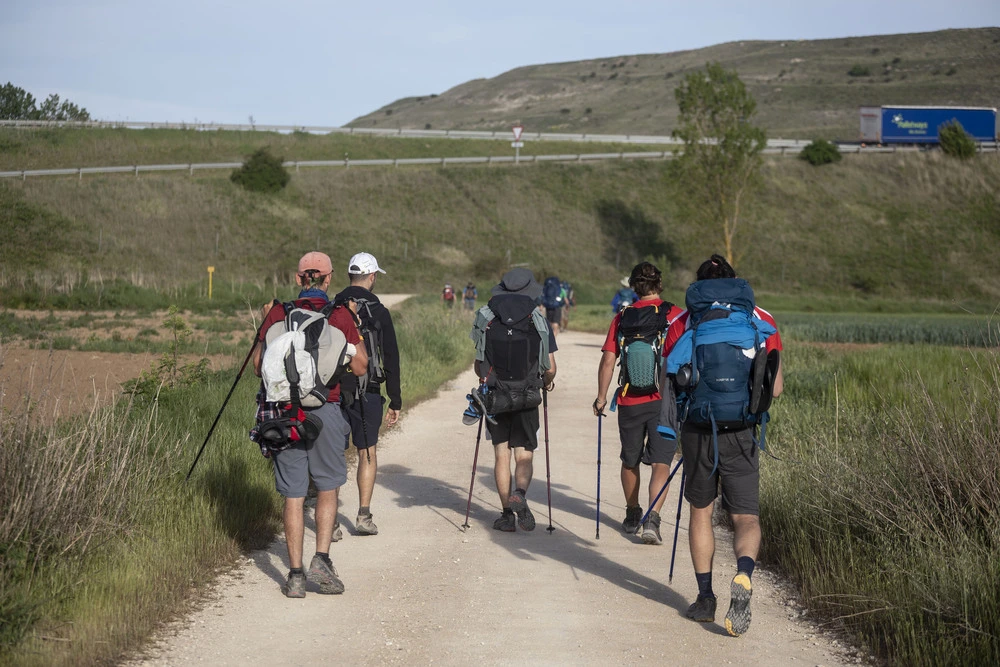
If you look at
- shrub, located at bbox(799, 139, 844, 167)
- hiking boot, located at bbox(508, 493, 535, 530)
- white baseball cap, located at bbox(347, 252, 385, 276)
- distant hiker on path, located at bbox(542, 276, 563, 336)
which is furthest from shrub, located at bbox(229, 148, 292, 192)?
hiking boot, located at bbox(508, 493, 535, 530)

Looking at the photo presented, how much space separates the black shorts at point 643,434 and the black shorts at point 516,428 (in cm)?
73

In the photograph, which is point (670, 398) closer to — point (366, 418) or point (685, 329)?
point (685, 329)

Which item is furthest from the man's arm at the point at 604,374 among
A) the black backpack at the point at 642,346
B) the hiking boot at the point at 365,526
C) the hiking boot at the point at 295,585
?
the hiking boot at the point at 295,585

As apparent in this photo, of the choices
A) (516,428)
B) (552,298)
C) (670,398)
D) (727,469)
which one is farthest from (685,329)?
(552,298)

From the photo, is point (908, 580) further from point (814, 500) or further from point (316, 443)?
point (316, 443)

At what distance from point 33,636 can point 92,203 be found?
54.3 meters

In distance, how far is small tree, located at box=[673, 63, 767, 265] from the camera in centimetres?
5647

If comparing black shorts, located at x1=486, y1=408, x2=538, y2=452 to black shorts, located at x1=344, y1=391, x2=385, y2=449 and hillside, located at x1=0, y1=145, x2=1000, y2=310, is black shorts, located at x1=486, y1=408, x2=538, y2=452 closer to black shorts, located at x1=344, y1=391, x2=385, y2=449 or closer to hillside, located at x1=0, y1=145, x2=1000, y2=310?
black shorts, located at x1=344, y1=391, x2=385, y2=449

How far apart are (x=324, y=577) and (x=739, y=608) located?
2465 millimetres

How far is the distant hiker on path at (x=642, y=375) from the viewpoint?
819cm

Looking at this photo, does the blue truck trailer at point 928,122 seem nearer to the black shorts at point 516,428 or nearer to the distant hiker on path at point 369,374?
the black shorts at point 516,428

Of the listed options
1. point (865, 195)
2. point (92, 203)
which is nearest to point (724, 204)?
point (865, 195)

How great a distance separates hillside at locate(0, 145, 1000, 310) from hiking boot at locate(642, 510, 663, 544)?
41.3 meters

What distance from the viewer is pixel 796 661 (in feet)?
18.2
